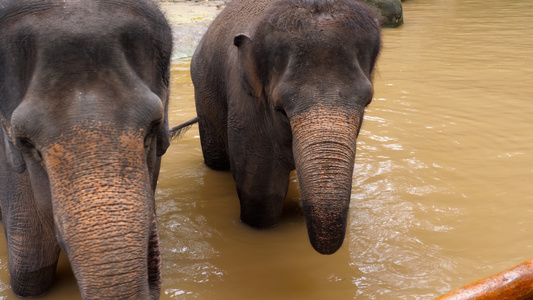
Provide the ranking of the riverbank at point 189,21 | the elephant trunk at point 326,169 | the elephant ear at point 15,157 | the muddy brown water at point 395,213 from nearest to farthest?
the elephant ear at point 15,157 → the elephant trunk at point 326,169 → the muddy brown water at point 395,213 → the riverbank at point 189,21

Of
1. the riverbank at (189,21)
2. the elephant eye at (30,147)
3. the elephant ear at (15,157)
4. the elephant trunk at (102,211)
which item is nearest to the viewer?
the elephant trunk at (102,211)

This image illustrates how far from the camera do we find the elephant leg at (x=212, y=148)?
4.57 metres

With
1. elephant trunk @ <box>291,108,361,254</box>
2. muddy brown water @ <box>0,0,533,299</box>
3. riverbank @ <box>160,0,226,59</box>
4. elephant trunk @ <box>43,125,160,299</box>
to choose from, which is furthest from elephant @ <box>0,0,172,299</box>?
riverbank @ <box>160,0,226,59</box>

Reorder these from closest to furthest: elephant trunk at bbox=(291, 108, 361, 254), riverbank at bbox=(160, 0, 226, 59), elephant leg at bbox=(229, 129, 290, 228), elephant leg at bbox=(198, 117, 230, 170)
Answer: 1. elephant trunk at bbox=(291, 108, 361, 254)
2. elephant leg at bbox=(229, 129, 290, 228)
3. elephant leg at bbox=(198, 117, 230, 170)
4. riverbank at bbox=(160, 0, 226, 59)

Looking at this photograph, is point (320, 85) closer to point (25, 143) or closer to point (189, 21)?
point (25, 143)

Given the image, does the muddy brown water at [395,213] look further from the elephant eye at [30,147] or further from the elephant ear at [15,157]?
the elephant eye at [30,147]

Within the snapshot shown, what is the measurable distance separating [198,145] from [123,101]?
3.36 metres

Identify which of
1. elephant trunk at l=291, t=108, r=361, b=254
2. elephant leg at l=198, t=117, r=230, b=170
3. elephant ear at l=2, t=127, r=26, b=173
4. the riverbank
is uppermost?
elephant ear at l=2, t=127, r=26, b=173

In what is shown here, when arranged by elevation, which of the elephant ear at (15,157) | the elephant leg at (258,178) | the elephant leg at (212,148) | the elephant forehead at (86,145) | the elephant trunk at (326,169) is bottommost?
the elephant leg at (212,148)

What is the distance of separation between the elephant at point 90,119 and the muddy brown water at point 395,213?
1154mm

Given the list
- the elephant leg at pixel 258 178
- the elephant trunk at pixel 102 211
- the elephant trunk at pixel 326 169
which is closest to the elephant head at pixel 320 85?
the elephant trunk at pixel 326 169

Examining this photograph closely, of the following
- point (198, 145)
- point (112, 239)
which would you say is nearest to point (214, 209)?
point (198, 145)

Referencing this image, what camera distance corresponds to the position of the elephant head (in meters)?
2.49

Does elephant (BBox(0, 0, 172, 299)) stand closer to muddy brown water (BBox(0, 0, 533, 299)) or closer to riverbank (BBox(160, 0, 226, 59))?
muddy brown water (BBox(0, 0, 533, 299))
